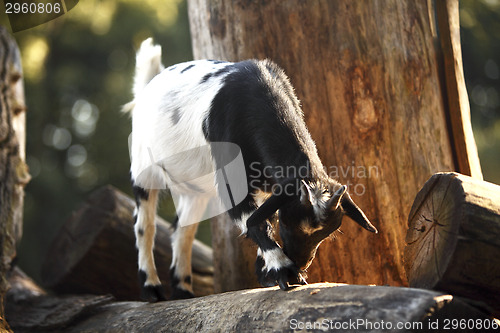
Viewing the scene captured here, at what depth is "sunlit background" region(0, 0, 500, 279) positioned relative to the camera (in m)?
7.94

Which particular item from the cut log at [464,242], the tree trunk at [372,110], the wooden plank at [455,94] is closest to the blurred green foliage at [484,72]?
the wooden plank at [455,94]

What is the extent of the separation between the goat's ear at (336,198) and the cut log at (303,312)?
35cm

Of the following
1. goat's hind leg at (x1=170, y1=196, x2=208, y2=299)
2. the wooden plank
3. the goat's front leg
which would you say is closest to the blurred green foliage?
the wooden plank

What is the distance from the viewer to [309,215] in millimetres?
2477

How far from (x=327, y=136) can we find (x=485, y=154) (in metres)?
3.66

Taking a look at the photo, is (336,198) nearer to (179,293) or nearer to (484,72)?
(179,293)

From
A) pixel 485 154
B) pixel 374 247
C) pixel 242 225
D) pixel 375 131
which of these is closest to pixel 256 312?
pixel 242 225

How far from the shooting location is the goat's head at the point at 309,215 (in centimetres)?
246

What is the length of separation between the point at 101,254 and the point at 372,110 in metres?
2.45

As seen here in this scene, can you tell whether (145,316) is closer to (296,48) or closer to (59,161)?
(296,48)

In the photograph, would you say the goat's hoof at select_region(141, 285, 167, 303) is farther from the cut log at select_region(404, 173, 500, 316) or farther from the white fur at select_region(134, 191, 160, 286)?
the cut log at select_region(404, 173, 500, 316)

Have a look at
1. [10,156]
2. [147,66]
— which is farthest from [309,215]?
[10,156]

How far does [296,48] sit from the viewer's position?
141 inches

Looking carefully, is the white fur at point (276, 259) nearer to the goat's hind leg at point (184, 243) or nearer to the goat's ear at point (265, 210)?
the goat's ear at point (265, 210)
